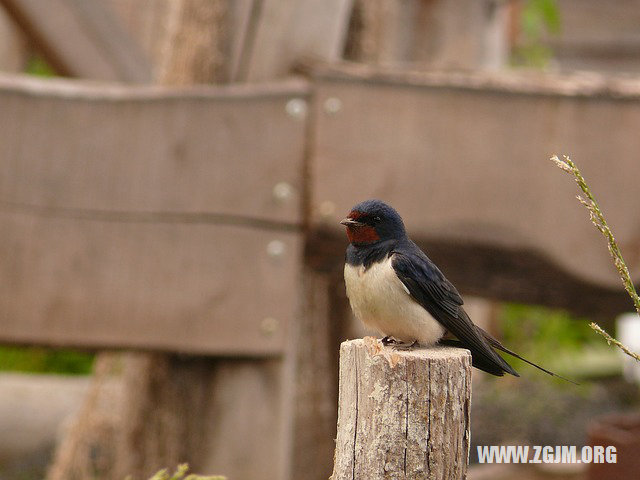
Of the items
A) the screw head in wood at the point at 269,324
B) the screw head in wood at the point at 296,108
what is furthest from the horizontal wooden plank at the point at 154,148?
Result: the screw head in wood at the point at 269,324

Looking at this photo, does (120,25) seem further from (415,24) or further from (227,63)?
(415,24)

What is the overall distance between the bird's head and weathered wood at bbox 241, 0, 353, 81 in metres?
1.50

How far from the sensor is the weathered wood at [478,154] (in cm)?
364

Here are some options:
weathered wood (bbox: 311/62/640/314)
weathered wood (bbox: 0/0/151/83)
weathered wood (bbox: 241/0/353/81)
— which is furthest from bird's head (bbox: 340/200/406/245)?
weathered wood (bbox: 0/0/151/83)

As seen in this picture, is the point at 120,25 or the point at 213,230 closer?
the point at 213,230

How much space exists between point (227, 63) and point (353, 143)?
1.96 feet

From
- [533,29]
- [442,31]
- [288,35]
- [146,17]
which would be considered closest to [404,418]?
[288,35]

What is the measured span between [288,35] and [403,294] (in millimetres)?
1689

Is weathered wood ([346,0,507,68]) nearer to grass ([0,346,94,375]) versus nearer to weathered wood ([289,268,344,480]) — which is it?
weathered wood ([289,268,344,480])

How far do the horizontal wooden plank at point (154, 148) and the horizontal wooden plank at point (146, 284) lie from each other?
0.30ft

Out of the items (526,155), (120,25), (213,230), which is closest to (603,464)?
(526,155)

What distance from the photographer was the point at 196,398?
3824 mm

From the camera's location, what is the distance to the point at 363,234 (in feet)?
7.90

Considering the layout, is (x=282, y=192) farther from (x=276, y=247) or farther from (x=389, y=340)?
(x=389, y=340)
